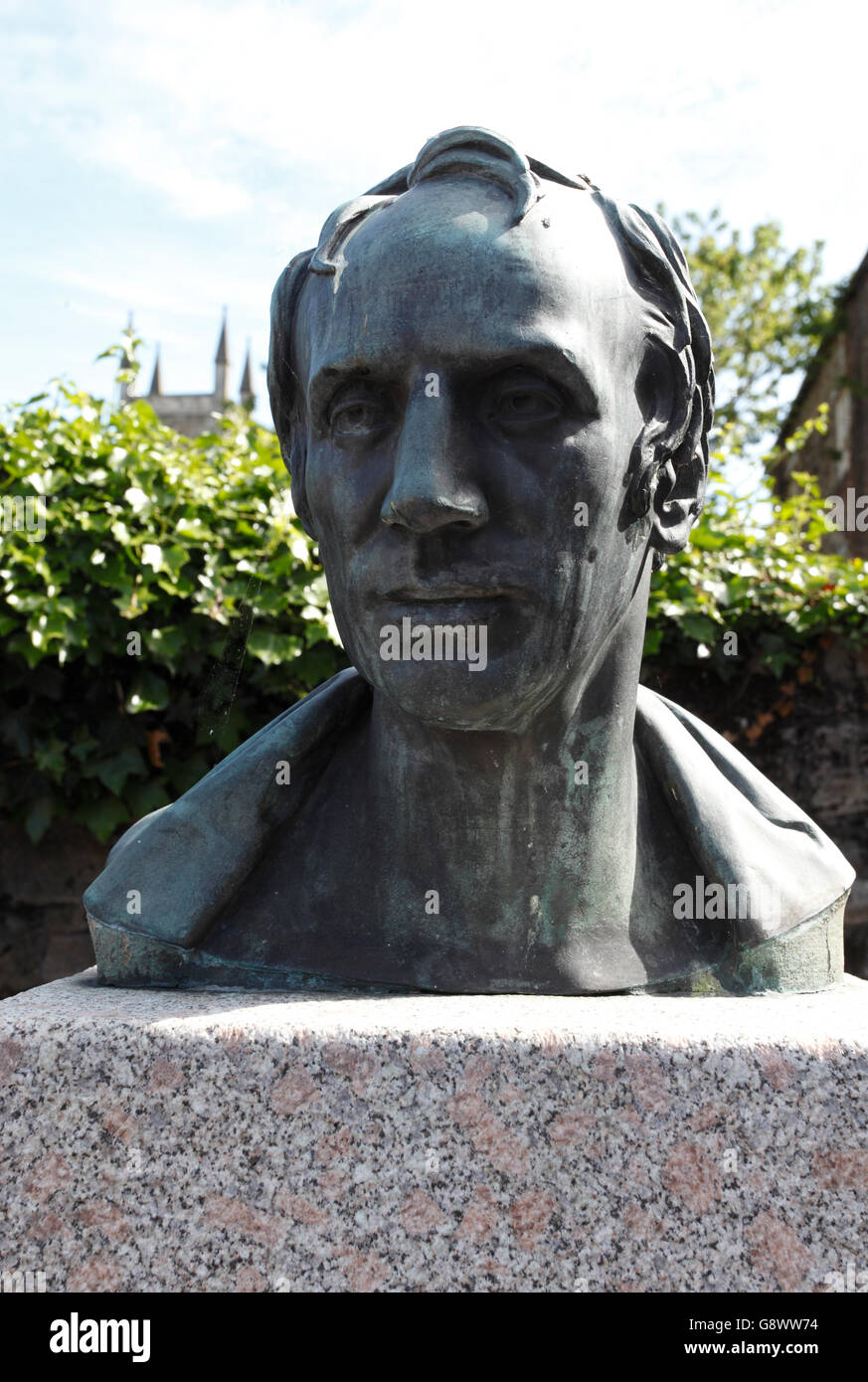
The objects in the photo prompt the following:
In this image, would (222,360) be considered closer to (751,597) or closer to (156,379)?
(156,379)

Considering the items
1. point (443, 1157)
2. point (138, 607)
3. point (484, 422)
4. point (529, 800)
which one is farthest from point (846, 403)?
point (443, 1157)

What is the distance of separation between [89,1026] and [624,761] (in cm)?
107

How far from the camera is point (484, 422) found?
2.01m

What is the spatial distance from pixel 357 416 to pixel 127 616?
7.12ft

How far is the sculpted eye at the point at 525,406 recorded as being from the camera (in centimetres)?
201

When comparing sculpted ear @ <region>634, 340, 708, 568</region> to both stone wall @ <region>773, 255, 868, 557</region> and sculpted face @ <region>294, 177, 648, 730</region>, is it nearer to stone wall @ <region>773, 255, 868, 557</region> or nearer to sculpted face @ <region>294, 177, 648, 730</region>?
sculpted face @ <region>294, 177, 648, 730</region>

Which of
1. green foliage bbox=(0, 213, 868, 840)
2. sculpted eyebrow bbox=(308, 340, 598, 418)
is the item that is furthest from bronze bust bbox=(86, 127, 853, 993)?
green foliage bbox=(0, 213, 868, 840)

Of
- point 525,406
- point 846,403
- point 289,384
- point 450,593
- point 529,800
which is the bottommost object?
point 529,800

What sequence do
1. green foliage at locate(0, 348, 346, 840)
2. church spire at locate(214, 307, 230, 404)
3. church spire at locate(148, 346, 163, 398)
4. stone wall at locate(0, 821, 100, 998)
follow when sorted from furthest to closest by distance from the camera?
church spire at locate(214, 307, 230, 404)
church spire at locate(148, 346, 163, 398)
stone wall at locate(0, 821, 100, 998)
green foliage at locate(0, 348, 346, 840)

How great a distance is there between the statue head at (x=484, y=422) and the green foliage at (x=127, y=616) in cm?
203

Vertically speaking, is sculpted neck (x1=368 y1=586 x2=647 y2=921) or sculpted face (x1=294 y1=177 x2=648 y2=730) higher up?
sculpted face (x1=294 y1=177 x2=648 y2=730)

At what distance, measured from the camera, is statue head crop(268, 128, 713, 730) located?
1980 millimetres

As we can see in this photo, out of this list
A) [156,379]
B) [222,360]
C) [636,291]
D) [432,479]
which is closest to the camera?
[432,479]

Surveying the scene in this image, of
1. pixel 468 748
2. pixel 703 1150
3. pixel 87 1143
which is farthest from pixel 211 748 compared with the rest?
Answer: pixel 703 1150
